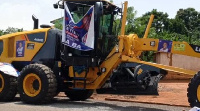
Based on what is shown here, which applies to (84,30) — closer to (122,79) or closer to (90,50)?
(90,50)

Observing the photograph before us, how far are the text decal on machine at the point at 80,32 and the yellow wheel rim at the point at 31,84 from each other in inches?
57.1

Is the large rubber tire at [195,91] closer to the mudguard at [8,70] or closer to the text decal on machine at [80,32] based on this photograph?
the text decal on machine at [80,32]

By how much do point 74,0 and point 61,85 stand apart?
2709mm

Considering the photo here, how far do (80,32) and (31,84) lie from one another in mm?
2262

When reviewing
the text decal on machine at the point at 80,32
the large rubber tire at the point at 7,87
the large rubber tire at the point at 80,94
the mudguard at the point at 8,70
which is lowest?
the large rubber tire at the point at 80,94

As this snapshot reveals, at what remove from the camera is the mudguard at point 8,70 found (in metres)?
11.0

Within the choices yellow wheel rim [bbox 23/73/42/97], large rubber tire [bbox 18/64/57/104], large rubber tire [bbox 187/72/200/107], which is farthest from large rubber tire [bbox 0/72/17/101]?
large rubber tire [bbox 187/72/200/107]

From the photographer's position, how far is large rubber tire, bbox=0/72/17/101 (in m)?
10.8

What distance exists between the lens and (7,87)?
10852mm

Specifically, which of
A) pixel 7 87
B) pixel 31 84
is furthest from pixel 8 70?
pixel 31 84

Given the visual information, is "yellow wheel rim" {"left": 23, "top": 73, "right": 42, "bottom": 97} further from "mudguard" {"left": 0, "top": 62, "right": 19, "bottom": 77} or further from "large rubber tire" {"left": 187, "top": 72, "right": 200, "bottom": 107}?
"large rubber tire" {"left": 187, "top": 72, "right": 200, "bottom": 107}

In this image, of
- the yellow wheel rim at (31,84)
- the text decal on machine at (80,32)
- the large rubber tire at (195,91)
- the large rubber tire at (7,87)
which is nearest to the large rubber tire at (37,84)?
the yellow wheel rim at (31,84)

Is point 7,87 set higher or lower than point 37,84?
lower

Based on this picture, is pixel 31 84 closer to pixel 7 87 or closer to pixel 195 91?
pixel 7 87
